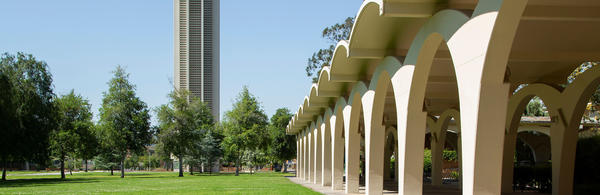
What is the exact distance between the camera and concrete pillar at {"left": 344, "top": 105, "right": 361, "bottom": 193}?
1791 cm

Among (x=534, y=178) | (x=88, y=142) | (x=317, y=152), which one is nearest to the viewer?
(x=534, y=178)

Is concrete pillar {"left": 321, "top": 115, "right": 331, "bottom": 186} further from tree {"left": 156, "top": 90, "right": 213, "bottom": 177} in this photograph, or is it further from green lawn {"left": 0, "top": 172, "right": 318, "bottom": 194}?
tree {"left": 156, "top": 90, "right": 213, "bottom": 177}

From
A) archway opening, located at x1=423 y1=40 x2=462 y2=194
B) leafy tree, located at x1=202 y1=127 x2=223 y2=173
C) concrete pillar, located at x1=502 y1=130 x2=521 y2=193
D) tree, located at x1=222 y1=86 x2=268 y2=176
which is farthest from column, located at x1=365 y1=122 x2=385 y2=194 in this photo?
leafy tree, located at x1=202 y1=127 x2=223 y2=173

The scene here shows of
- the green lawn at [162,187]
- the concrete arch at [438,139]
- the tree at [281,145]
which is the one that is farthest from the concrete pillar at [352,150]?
the tree at [281,145]

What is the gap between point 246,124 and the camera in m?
58.8

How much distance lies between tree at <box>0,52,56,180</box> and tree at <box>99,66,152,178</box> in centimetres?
636

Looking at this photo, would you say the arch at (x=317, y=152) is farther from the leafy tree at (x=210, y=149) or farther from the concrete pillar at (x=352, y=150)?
the leafy tree at (x=210, y=149)

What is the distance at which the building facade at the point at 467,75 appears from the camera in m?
7.72

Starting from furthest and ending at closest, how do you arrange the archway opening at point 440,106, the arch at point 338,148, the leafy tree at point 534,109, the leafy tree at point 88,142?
the leafy tree at point 534,109, the leafy tree at point 88,142, the arch at point 338,148, the archway opening at point 440,106

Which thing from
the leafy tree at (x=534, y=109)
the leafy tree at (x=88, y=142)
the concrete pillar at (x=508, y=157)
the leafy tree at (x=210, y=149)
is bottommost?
the leafy tree at (x=210, y=149)

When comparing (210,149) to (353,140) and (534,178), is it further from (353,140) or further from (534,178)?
(353,140)

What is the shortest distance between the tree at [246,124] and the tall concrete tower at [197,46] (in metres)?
63.4

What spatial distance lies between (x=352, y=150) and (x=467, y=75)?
10.2 meters

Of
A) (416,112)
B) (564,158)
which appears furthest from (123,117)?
(416,112)
